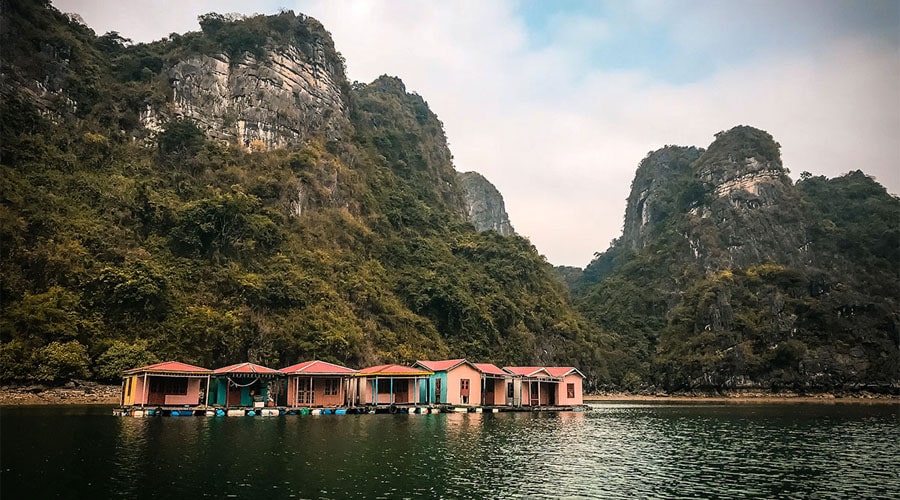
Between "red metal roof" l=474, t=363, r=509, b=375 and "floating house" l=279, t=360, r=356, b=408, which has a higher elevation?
"red metal roof" l=474, t=363, r=509, b=375

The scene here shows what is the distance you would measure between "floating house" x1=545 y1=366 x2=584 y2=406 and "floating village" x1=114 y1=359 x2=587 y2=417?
2192mm

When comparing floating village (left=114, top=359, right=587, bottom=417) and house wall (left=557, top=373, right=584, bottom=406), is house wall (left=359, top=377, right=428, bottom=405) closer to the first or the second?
floating village (left=114, top=359, right=587, bottom=417)

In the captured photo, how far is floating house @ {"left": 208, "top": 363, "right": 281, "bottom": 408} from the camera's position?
1534 inches

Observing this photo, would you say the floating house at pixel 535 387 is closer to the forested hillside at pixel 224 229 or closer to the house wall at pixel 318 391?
the forested hillside at pixel 224 229

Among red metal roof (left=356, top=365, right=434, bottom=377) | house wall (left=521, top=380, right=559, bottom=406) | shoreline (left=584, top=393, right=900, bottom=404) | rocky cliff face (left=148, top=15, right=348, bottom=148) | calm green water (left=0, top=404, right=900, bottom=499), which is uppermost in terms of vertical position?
rocky cliff face (left=148, top=15, right=348, bottom=148)

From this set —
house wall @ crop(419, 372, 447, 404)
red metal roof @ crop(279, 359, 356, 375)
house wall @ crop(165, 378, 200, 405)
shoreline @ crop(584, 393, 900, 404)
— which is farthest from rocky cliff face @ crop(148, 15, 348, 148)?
shoreline @ crop(584, 393, 900, 404)

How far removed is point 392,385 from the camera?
4272 cm

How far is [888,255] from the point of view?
94.3 meters

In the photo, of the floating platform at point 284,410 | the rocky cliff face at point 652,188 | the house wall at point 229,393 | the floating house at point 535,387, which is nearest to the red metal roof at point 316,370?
the floating platform at point 284,410

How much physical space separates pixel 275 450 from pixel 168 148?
53.2 meters

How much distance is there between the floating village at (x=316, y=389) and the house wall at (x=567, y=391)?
6.93ft

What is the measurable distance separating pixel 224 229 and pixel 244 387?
827 inches

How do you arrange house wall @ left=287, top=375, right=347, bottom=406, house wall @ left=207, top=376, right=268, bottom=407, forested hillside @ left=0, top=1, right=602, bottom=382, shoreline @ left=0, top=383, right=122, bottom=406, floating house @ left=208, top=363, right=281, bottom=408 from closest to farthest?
shoreline @ left=0, top=383, right=122, bottom=406, floating house @ left=208, top=363, right=281, bottom=408, house wall @ left=287, top=375, right=347, bottom=406, house wall @ left=207, top=376, right=268, bottom=407, forested hillside @ left=0, top=1, right=602, bottom=382

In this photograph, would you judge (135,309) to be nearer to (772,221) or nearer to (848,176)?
(772,221)
